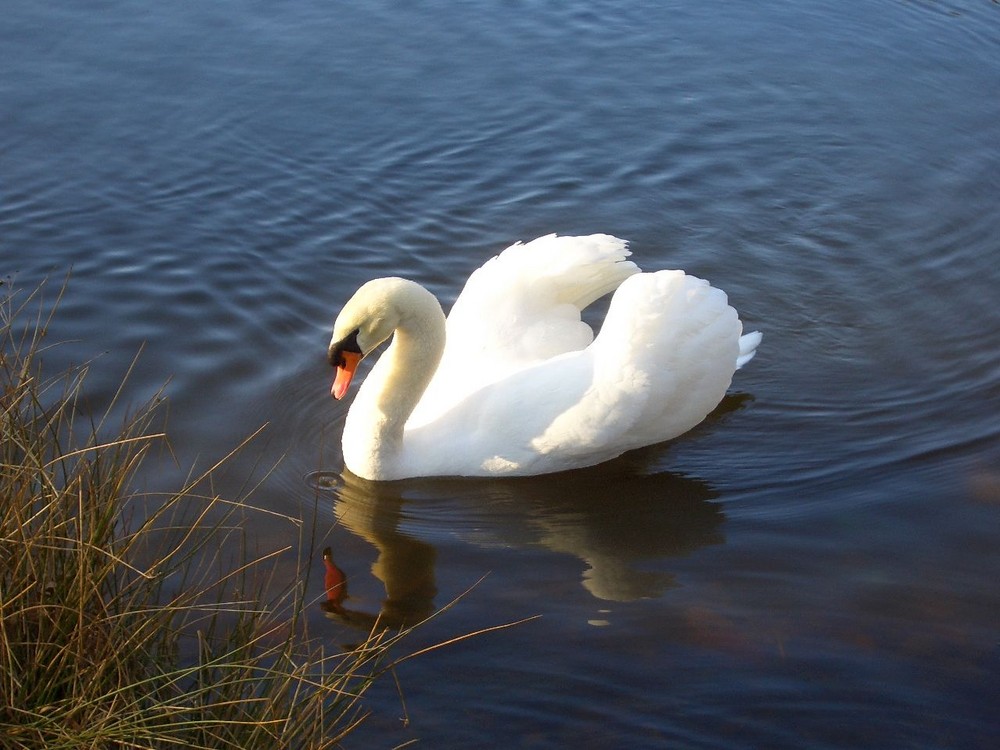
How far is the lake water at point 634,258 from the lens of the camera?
20.7 feet

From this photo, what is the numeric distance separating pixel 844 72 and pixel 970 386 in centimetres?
652

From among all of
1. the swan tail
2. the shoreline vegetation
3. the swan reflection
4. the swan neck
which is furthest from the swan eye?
the swan tail

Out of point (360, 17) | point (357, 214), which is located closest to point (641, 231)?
point (357, 214)

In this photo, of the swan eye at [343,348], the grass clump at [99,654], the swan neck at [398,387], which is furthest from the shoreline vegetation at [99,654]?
the swan neck at [398,387]

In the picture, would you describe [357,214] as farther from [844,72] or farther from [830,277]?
[844,72]

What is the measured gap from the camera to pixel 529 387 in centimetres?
784

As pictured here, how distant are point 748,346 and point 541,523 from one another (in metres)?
2.27

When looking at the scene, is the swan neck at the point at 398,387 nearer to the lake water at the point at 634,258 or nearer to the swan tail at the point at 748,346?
the lake water at the point at 634,258

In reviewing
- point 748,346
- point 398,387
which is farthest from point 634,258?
point 398,387

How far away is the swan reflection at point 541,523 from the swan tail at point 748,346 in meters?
1.18

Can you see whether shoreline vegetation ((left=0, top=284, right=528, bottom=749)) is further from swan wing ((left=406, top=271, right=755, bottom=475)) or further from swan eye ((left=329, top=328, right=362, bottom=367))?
swan wing ((left=406, top=271, right=755, bottom=475))

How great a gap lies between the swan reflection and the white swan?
0.12 metres

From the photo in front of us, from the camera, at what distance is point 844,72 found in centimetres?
1446

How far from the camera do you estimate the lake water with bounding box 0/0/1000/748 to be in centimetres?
630
